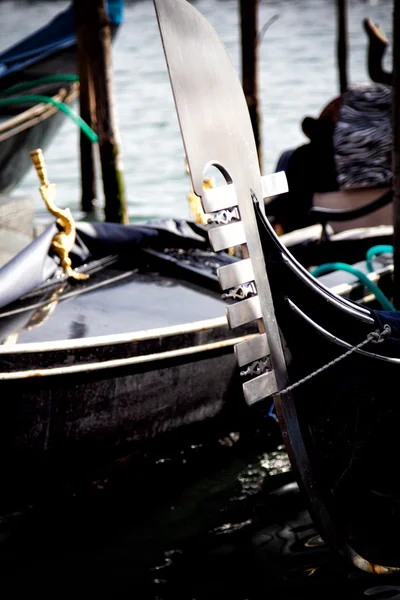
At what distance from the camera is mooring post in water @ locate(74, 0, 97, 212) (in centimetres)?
590

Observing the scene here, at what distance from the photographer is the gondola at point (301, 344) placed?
1.99m

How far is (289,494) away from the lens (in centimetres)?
312

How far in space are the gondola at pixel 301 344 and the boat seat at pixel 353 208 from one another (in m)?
2.03

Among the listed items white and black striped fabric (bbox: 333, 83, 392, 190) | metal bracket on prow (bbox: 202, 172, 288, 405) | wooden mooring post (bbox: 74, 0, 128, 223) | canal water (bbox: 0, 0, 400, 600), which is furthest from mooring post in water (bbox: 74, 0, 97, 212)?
metal bracket on prow (bbox: 202, 172, 288, 405)

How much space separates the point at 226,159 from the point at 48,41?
695 cm

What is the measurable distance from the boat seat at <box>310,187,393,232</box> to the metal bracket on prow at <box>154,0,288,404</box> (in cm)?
221

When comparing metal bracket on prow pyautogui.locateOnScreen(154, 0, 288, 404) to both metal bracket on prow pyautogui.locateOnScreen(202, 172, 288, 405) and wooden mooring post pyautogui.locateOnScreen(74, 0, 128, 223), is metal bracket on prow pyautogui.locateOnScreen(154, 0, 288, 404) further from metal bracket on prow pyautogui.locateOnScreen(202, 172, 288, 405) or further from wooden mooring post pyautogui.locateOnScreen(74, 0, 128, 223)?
wooden mooring post pyautogui.locateOnScreen(74, 0, 128, 223)

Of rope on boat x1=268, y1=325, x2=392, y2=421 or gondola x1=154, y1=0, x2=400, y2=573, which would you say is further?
rope on boat x1=268, y1=325, x2=392, y2=421

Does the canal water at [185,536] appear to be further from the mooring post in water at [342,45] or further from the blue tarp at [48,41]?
the mooring post in water at [342,45]

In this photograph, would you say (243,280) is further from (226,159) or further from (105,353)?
(105,353)

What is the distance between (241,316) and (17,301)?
128 cm

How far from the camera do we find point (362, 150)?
4695 mm

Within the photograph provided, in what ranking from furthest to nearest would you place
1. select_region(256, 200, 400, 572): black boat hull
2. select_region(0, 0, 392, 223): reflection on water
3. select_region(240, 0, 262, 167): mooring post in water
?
select_region(0, 0, 392, 223): reflection on water → select_region(240, 0, 262, 167): mooring post in water → select_region(256, 200, 400, 572): black boat hull

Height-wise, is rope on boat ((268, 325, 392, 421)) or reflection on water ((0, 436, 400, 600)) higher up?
rope on boat ((268, 325, 392, 421))
